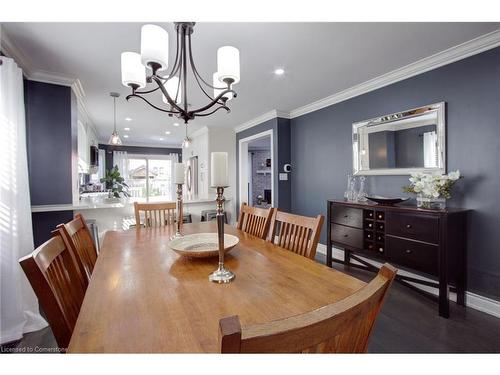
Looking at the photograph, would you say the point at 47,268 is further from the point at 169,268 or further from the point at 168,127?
the point at 168,127

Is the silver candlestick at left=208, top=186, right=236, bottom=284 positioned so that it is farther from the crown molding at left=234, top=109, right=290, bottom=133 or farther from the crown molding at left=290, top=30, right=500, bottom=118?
the crown molding at left=234, top=109, right=290, bottom=133

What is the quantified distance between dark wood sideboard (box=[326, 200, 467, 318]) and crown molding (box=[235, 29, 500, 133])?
140 cm

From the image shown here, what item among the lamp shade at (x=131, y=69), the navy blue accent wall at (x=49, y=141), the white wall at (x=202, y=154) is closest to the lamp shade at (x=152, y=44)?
the lamp shade at (x=131, y=69)

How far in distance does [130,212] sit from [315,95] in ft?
10.2

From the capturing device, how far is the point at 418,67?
2.45 metres

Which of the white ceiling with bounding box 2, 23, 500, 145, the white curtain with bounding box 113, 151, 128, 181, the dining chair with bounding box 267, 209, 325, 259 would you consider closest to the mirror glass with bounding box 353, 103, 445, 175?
the white ceiling with bounding box 2, 23, 500, 145

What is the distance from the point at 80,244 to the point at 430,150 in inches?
122

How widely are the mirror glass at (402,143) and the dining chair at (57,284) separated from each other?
2.99m

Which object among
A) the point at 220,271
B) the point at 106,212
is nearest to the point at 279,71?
→ the point at 220,271

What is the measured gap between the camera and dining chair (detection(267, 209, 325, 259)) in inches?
55.2

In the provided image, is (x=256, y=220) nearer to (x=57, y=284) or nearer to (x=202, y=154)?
(x=57, y=284)

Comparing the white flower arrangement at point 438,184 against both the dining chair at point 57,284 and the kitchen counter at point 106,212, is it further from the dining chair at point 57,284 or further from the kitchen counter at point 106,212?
the kitchen counter at point 106,212

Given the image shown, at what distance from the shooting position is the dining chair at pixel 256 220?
6.00 ft

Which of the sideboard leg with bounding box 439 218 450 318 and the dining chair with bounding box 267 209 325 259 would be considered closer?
the dining chair with bounding box 267 209 325 259
